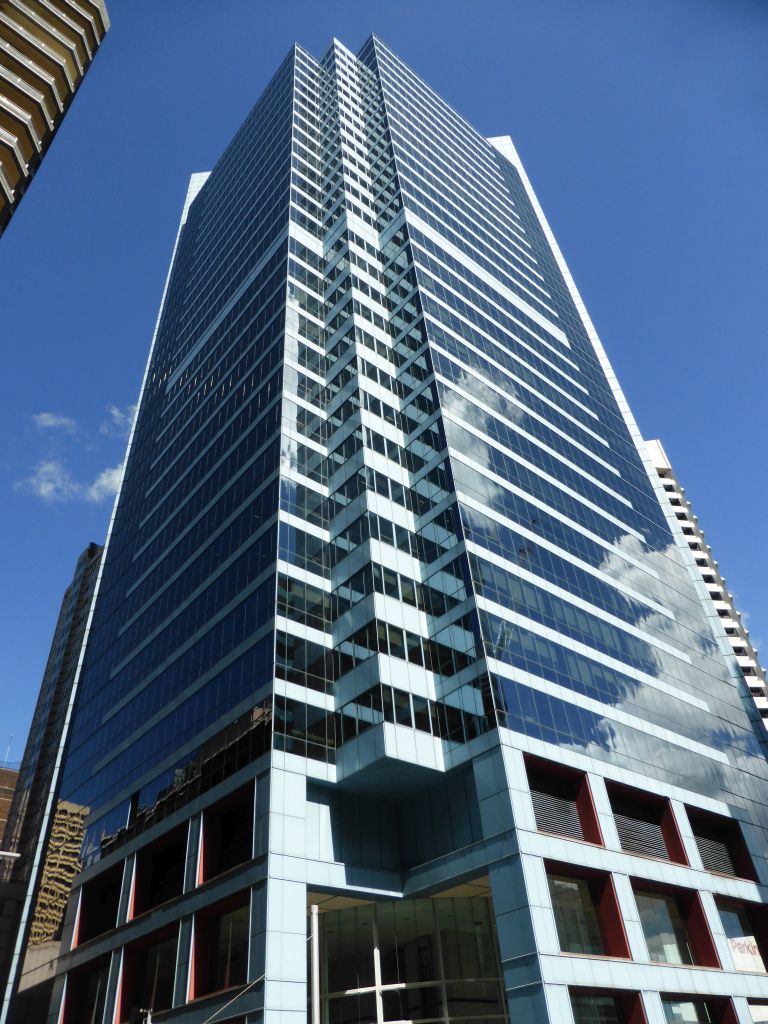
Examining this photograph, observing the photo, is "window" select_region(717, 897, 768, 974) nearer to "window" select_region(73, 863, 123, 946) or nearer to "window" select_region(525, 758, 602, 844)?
"window" select_region(525, 758, 602, 844)

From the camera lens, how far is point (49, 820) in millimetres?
68562

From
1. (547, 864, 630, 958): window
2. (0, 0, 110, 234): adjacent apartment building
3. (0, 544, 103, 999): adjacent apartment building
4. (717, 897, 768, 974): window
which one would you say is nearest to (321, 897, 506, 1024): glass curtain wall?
(547, 864, 630, 958): window

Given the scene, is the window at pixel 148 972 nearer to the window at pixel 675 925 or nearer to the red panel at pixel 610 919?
the red panel at pixel 610 919

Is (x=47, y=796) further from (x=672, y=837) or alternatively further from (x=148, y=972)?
(x=672, y=837)

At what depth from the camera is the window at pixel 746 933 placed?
46.0 m

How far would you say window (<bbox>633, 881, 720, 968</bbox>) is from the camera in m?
42.8

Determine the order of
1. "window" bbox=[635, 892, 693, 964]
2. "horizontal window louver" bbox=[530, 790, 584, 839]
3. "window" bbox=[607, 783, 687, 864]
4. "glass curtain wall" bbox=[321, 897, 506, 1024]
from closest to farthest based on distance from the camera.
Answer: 1. "glass curtain wall" bbox=[321, 897, 506, 1024]
2. "horizontal window louver" bbox=[530, 790, 584, 839]
3. "window" bbox=[635, 892, 693, 964]
4. "window" bbox=[607, 783, 687, 864]

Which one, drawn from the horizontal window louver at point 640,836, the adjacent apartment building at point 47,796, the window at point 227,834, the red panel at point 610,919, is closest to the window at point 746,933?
the horizontal window louver at point 640,836

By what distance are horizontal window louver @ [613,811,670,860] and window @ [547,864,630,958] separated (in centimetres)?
418

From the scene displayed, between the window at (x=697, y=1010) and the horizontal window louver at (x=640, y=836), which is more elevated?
the horizontal window louver at (x=640, y=836)

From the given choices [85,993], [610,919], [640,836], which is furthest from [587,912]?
[85,993]

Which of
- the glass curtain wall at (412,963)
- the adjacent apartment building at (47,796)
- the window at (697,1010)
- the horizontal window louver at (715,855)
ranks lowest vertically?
the window at (697,1010)

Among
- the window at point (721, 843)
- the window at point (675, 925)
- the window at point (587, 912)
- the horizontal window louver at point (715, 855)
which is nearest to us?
the window at point (587, 912)

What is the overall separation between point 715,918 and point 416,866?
61.2 ft
